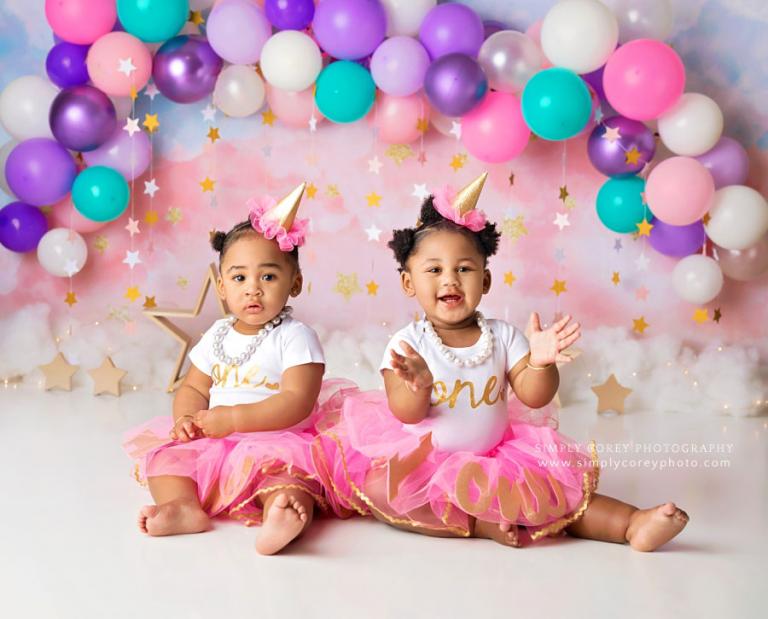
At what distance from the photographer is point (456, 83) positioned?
3.31 m

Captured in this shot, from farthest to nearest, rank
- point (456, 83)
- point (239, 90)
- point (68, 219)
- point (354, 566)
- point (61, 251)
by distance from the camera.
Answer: point (68, 219)
point (61, 251)
point (239, 90)
point (456, 83)
point (354, 566)

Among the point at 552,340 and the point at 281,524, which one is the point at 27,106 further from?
the point at 552,340

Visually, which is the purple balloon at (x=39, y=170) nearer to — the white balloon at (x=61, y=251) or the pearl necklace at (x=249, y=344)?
the white balloon at (x=61, y=251)

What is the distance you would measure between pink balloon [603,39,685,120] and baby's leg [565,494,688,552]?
1539 millimetres

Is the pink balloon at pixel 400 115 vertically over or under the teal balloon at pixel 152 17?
under

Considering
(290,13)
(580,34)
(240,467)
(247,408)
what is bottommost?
(240,467)

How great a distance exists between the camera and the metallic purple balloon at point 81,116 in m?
3.58

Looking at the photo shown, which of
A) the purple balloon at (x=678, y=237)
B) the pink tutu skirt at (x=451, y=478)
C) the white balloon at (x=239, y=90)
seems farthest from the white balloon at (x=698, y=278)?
the white balloon at (x=239, y=90)

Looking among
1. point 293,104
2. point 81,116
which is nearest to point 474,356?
point 293,104

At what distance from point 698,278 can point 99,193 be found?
2139mm

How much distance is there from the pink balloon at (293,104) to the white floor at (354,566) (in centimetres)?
157

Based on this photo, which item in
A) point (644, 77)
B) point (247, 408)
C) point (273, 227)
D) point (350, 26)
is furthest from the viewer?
point (350, 26)

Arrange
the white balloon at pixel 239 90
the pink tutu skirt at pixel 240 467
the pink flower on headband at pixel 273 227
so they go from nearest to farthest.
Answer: the pink tutu skirt at pixel 240 467 < the pink flower on headband at pixel 273 227 < the white balloon at pixel 239 90

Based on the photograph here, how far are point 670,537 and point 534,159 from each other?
2.05m
